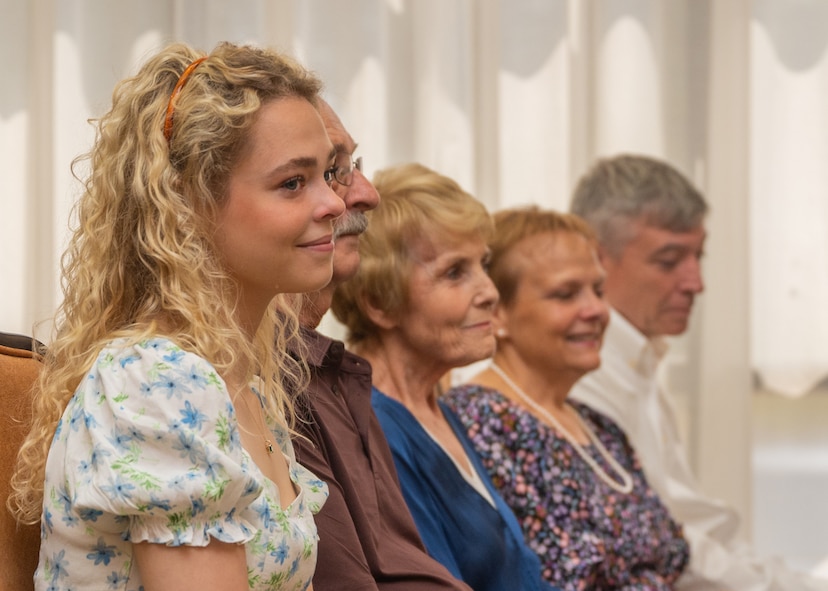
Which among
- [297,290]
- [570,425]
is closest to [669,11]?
[570,425]

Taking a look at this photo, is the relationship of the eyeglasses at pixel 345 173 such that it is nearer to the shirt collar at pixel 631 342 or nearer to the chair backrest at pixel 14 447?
the chair backrest at pixel 14 447

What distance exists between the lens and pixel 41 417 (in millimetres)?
1153

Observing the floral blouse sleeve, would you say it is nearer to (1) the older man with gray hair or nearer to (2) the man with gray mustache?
(2) the man with gray mustache

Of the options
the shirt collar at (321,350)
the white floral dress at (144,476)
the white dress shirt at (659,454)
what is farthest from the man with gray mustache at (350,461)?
the white dress shirt at (659,454)

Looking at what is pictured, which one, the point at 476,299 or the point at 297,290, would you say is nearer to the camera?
the point at 297,290

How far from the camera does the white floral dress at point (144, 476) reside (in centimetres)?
100

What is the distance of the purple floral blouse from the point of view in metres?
2.02

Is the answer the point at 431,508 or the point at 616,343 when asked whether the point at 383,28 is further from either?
the point at 431,508

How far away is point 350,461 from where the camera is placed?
1536 mm

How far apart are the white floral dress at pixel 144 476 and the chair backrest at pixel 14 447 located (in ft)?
0.17

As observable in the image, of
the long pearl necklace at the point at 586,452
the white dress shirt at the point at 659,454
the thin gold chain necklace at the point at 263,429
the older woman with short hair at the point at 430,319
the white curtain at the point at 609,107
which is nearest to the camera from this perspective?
the thin gold chain necklace at the point at 263,429

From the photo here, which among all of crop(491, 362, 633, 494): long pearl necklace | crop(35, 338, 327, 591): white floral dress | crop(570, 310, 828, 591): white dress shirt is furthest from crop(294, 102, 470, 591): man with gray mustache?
crop(570, 310, 828, 591): white dress shirt

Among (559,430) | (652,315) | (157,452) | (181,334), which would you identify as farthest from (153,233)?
(652,315)

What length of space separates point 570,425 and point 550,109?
1292mm
